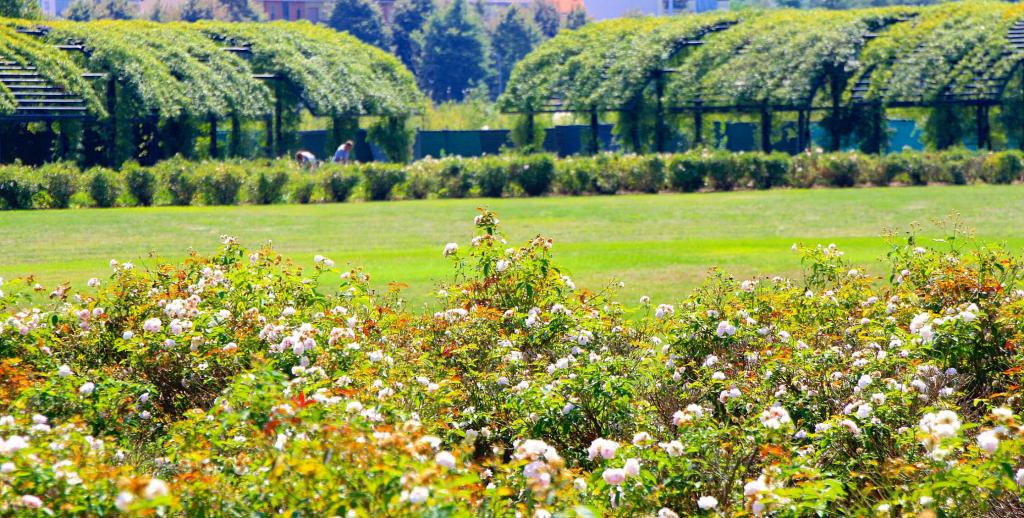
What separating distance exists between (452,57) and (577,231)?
70918mm

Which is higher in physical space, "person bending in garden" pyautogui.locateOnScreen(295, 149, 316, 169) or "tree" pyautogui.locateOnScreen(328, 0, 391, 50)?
"tree" pyautogui.locateOnScreen(328, 0, 391, 50)

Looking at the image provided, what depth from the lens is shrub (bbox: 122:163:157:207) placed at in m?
23.9

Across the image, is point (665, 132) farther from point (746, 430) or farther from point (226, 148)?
point (746, 430)

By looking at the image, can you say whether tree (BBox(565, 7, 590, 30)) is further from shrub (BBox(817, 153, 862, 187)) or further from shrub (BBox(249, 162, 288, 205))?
shrub (BBox(249, 162, 288, 205))

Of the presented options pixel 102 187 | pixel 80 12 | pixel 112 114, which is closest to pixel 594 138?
pixel 112 114

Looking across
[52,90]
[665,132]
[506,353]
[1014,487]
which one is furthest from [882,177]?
[1014,487]

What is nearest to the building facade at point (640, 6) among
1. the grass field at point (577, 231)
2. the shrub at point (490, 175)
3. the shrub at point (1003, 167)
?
the shrub at point (1003, 167)

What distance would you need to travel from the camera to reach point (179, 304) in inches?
268

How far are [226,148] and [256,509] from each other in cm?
2972

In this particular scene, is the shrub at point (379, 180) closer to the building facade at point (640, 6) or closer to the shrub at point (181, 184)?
the shrub at point (181, 184)

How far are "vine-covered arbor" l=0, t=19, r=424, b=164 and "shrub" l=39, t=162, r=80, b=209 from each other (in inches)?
100.0

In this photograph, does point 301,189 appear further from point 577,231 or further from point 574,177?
point 577,231

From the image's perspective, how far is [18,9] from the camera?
126 feet

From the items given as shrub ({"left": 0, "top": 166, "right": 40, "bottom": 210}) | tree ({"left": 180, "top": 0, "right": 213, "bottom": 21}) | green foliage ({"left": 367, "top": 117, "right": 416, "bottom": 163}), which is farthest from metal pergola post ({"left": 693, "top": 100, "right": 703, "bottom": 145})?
tree ({"left": 180, "top": 0, "right": 213, "bottom": 21})
